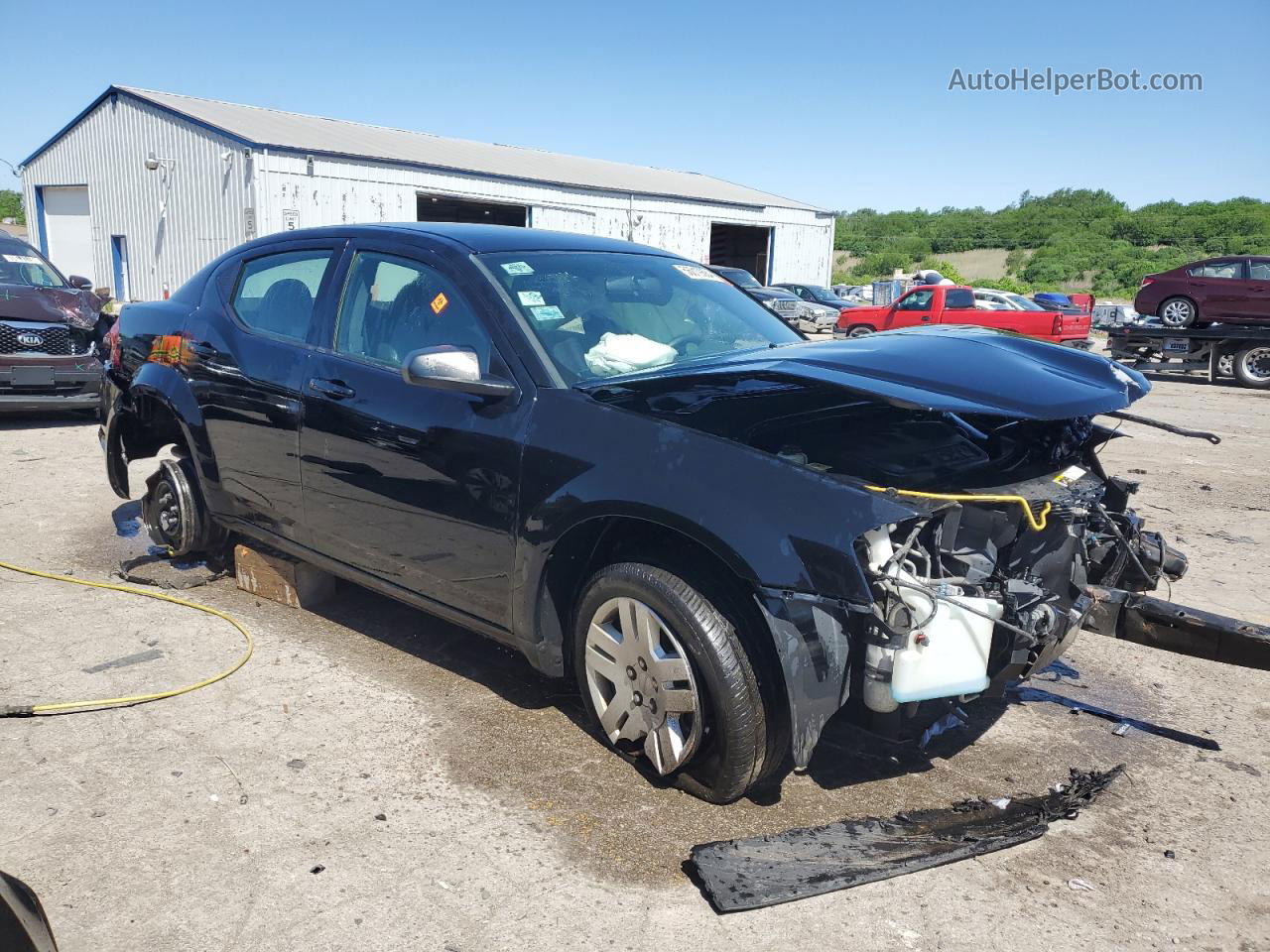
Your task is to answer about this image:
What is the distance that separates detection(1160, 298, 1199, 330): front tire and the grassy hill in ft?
119

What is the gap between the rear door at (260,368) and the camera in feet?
14.1

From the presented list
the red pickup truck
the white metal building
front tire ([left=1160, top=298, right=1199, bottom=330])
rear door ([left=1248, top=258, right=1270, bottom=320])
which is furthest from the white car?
the white metal building

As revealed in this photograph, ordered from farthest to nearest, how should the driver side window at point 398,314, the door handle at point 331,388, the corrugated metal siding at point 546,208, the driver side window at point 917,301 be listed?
the corrugated metal siding at point 546,208, the driver side window at point 917,301, the door handle at point 331,388, the driver side window at point 398,314

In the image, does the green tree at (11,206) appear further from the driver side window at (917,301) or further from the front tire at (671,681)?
the front tire at (671,681)

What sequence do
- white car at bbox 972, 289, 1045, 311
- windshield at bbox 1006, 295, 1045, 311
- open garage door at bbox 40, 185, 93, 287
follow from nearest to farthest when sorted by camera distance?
windshield at bbox 1006, 295, 1045, 311, white car at bbox 972, 289, 1045, 311, open garage door at bbox 40, 185, 93, 287

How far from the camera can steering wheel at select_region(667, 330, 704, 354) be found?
399 centimetres

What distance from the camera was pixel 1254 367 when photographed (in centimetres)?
1780

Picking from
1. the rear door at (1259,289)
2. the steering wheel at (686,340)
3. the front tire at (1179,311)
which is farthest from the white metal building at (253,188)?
the steering wheel at (686,340)

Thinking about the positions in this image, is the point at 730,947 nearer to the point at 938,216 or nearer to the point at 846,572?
the point at 846,572

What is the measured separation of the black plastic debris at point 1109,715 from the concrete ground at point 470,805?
59mm

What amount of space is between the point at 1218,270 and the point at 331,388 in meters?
20.3

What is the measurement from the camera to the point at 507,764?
3469 mm

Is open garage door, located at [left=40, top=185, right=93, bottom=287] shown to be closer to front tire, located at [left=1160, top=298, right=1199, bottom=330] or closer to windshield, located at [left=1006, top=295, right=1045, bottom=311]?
windshield, located at [left=1006, top=295, right=1045, bottom=311]

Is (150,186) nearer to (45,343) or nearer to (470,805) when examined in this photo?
(45,343)
